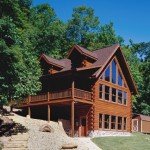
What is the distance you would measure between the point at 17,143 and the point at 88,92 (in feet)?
45.0

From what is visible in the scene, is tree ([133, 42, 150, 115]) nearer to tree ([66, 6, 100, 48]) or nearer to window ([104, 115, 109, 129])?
tree ([66, 6, 100, 48])

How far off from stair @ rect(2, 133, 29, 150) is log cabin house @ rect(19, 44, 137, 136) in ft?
29.8

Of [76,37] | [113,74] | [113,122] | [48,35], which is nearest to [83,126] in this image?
[113,122]

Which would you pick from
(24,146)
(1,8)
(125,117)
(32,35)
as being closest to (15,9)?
(1,8)

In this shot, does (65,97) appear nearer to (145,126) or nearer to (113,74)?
(113,74)

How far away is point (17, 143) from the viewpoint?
26.8 m

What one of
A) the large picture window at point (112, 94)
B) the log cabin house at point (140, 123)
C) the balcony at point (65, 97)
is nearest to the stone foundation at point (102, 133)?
the balcony at point (65, 97)

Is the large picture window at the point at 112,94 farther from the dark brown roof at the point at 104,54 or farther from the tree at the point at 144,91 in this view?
the tree at the point at 144,91

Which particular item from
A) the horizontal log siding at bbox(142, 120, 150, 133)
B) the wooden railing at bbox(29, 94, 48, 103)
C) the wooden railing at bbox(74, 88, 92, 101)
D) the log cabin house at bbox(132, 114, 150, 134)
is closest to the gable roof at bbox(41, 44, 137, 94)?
the wooden railing at bbox(74, 88, 92, 101)

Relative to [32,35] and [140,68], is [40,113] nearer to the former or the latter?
[32,35]

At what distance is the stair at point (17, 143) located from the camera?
26.1 meters

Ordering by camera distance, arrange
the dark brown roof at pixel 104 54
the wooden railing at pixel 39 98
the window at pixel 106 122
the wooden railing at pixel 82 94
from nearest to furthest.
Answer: the wooden railing at pixel 82 94 < the wooden railing at pixel 39 98 < the dark brown roof at pixel 104 54 < the window at pixel 106 122

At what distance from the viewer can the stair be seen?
26109 millimetres

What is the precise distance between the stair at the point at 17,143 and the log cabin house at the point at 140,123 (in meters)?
39.5
